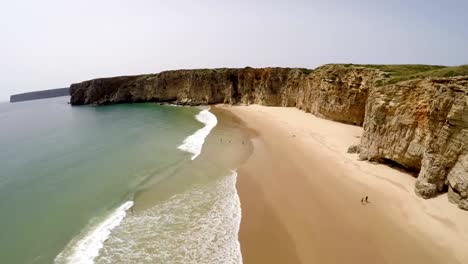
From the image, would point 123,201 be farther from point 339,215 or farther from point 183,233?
point 339,215

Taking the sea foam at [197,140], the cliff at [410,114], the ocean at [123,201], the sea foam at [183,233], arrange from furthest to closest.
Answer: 1. the sea foam at [197,140]
2. the cliff at [410,114]
3. the ocean at [123,201]
4. the sea foam at [183,233]

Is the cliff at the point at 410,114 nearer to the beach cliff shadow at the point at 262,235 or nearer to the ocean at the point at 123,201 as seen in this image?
the beach cliff shadow at the point at 262,235

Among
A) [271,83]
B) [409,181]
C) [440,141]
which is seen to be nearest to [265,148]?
[409,181]

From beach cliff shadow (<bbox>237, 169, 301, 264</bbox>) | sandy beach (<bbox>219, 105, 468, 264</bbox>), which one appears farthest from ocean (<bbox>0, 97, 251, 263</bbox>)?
sandy beach (<bbox>219, 105, 468, 264</bbox>)

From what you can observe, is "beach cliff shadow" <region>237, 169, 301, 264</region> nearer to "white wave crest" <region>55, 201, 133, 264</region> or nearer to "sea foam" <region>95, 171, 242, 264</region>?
"sea foam" <region>95, 171, 242, 264</region>

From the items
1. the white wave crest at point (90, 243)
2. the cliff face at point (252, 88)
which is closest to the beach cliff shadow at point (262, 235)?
the white wave crest at point (90, 243)
